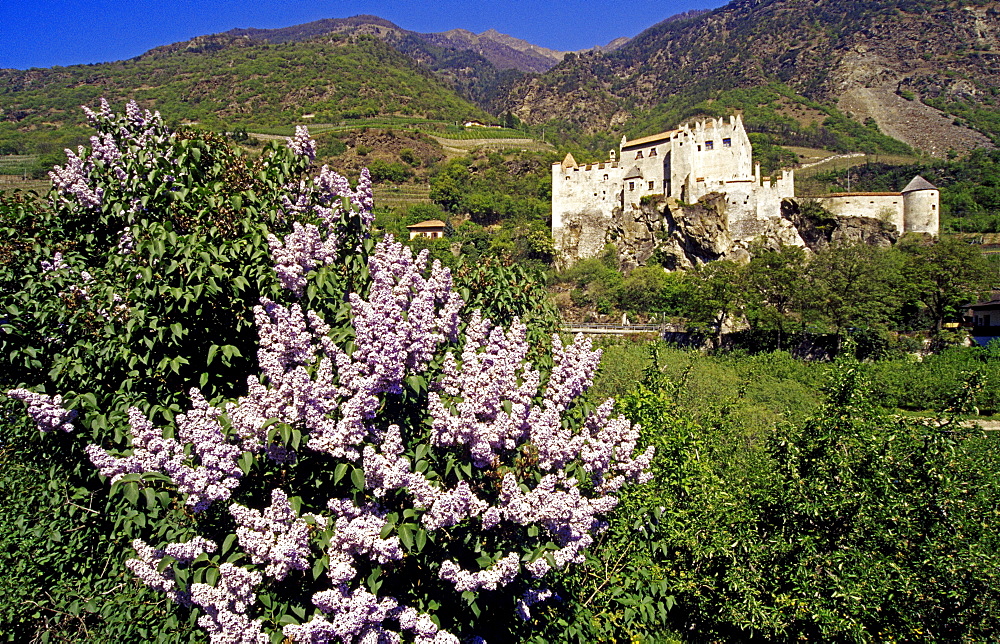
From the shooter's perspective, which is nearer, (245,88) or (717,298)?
(717,298)

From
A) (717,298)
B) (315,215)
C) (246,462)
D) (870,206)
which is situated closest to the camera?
(246,462)

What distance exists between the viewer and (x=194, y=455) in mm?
4594

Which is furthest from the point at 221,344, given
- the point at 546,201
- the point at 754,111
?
the point at 754,111

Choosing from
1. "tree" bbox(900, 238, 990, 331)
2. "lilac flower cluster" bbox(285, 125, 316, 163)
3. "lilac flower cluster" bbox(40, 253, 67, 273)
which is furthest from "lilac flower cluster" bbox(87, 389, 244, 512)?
"tree" bbox(900, 238, 990, 331)

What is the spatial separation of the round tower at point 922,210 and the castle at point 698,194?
78 millimetres

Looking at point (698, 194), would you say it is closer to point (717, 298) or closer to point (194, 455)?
point (717, 298)

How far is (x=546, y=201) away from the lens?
101 meters

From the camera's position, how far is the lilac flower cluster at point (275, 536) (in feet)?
14.0

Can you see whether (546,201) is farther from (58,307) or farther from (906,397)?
(58,307)

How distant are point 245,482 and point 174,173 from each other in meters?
3.62

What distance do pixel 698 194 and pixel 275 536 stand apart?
2352 inches

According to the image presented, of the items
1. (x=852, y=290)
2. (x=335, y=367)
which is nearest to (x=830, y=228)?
(x=852, y=290)

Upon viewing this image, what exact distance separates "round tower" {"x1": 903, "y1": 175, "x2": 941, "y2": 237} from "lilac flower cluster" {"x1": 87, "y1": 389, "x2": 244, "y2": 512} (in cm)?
6909

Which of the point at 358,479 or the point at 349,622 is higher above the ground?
the point at 358,479
